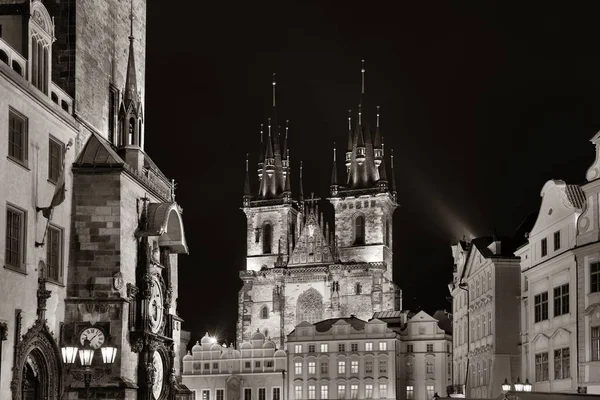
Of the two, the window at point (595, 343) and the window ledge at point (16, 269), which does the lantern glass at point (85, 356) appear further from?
the window at point (595, 343)

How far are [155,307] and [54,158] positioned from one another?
521cm

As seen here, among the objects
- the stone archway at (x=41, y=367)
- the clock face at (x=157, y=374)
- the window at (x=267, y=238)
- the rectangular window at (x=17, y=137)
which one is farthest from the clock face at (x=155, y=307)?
the window at (x=267, y=238)

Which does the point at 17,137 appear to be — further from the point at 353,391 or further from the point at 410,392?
the point at 410,392

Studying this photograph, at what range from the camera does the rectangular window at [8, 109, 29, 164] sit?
2198 cm

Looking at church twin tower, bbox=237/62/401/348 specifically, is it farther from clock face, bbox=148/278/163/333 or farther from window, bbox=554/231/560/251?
clock face, bbox=148/278/163/333

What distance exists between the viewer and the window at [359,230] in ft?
359

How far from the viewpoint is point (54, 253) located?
2422cm

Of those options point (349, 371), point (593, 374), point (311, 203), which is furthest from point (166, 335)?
point (311, 203)

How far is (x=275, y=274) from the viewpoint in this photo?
10906 centimetres

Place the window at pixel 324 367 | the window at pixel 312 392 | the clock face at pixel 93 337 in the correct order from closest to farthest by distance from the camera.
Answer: the clock face at pixel 93 337, the window at pixel 312 392, the window at pixel 324 367

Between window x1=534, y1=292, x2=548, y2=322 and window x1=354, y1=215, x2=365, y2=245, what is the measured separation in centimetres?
6920

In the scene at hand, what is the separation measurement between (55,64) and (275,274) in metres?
83.8

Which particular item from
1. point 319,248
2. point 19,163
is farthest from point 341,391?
point 19,163

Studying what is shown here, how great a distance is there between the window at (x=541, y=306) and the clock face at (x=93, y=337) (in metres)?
19.7
